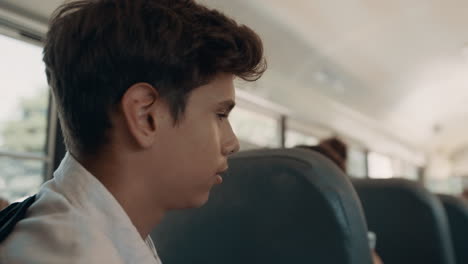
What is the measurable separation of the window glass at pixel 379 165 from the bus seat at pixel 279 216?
18.6 ft

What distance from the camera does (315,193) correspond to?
0.83 meters

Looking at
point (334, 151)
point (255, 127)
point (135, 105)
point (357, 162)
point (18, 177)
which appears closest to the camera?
point (135, 105)

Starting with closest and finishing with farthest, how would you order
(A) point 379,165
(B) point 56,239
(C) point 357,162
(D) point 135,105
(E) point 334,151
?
(B) point 56,239, (D) point 135,105, (E) point 334,151, (C) point 357,162, (A) point 379,165

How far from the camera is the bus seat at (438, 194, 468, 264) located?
1.95 m

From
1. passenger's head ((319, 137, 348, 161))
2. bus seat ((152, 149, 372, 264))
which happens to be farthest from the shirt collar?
passenger's head ((319, 137, 348, 161))

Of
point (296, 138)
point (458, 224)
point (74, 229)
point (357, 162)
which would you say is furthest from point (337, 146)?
point (357, 162)

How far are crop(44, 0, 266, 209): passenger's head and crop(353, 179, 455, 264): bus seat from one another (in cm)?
118

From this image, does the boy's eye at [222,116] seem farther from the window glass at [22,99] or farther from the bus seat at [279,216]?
the window glass at [22,99]

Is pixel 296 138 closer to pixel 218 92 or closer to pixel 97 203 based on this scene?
pixel 218 92

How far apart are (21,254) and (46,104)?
1642mm

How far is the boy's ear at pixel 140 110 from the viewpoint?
56 centimetres

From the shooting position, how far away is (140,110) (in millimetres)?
570

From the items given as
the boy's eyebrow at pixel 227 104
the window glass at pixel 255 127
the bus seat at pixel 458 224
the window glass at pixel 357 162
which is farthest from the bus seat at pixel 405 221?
the window glass at pixel 357 162

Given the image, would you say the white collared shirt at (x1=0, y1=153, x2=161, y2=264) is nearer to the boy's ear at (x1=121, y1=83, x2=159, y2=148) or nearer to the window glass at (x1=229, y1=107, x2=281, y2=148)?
the boy's ear at (x1=121, y1=83, x2=159, y2=148)
